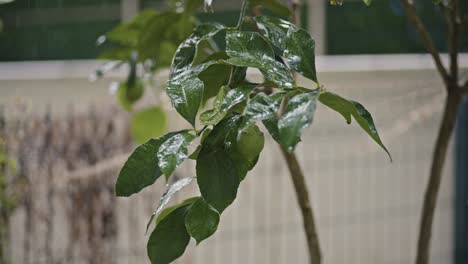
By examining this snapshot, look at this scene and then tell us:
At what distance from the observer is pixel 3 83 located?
3.36 meters

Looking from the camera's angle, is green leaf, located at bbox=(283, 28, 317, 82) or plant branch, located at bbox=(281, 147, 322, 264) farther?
plant branch, located at bbox=(281, 147, 322, 264)

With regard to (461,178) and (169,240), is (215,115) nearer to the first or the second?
(169,240)

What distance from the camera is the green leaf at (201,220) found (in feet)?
1.78

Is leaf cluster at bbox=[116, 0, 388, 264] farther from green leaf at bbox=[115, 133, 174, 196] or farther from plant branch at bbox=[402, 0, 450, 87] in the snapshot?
plant branch at bbox=[402, 0, 450, 87]

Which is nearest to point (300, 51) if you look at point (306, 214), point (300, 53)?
point (300, 53)

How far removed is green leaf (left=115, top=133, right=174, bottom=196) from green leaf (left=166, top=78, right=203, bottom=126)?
31mm

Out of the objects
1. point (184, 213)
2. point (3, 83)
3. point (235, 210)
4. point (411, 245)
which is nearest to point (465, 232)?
point (411, 245)

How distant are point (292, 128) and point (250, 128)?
8 centimetres

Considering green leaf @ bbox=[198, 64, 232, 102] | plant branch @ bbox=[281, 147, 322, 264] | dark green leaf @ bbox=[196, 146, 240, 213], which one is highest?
green leaf @ bbox=[198, 64, 232, 102]

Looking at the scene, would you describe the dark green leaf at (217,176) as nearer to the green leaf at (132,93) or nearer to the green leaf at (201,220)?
the green leaf at (201,220)

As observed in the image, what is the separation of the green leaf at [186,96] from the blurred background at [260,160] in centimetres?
173

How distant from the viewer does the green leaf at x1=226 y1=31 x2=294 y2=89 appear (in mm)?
518

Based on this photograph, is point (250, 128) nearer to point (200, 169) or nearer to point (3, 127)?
point (200, 169)

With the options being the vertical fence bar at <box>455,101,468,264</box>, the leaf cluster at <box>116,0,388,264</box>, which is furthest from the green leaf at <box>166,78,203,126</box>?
the vertical fence bar at <box>455,101,468,264</box>
